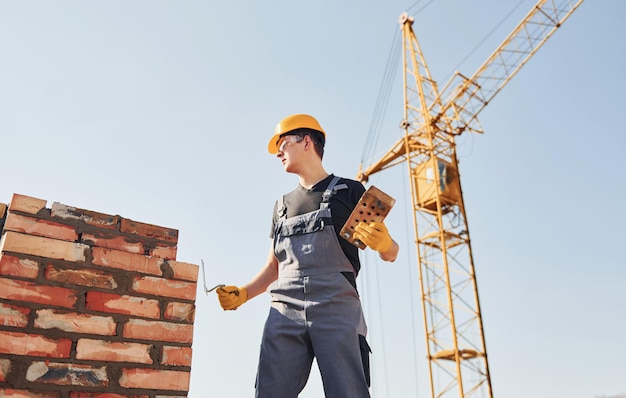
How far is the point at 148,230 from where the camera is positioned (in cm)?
217

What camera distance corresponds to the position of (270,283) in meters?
2.22

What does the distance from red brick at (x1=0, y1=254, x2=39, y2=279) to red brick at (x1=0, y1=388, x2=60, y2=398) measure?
0.37 m

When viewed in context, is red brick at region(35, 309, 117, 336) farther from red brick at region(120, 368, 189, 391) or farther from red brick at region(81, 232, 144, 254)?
red brick at region(81, 232, 144, 254)

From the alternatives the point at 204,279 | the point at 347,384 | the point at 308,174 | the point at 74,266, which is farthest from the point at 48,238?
the point at 347,384

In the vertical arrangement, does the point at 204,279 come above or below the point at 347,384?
above

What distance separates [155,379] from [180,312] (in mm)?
266

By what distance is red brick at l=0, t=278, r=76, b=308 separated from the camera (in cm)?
178

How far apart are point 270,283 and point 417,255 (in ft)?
45.9

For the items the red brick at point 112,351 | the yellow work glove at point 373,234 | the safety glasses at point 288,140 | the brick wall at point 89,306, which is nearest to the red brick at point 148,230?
the brick wall at point 89,306

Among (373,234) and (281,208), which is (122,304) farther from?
(373,234)

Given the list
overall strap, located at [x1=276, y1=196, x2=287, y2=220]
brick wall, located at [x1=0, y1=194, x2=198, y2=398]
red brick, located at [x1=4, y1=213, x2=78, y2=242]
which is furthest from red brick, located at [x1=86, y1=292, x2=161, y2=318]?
overall strap, located at [x1=276, y1=196, x2=287, y2=220]

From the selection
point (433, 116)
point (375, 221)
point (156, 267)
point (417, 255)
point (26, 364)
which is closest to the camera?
point (26, 364)

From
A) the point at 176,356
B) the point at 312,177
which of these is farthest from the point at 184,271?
the point at 312,177

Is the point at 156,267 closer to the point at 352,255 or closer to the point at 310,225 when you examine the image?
the point at 310,225
